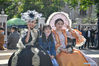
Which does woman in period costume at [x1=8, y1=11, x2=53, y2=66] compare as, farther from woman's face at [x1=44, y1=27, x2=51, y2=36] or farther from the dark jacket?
woman's face at [x1=44, y1=27, x2=51, y2=36]

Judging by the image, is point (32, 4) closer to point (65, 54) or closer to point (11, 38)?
point (11, 38)

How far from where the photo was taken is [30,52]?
6320mm

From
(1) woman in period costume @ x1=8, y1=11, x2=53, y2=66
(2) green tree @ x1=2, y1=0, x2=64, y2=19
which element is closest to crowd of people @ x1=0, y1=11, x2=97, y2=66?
(1) woman in period costume @ x1=8, y1=11, x2=53, y2=66

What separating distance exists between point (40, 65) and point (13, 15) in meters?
33.3

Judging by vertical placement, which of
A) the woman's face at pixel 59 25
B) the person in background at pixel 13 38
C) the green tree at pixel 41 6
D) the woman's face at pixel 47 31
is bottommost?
the person in background at pixel 13 38

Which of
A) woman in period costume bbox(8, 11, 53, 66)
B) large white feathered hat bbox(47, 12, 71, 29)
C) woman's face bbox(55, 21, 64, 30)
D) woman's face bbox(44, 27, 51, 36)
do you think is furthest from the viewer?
large white feathered hat bbox(47, 12, 71, 29)

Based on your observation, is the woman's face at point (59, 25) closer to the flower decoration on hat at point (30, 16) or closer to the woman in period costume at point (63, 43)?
the woman in period costume at point (63, 43)

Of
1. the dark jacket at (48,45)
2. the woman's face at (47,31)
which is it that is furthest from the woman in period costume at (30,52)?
the woman's face at (47,31)

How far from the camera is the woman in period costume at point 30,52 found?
628 cm

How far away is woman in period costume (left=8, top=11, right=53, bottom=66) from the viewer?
628 cm

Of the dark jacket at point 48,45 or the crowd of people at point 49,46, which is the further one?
the dark jacket at point 48,45

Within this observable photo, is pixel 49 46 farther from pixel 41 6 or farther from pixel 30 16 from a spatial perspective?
pixel 41 6

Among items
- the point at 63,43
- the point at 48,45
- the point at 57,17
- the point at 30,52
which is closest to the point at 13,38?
the point at 57,17

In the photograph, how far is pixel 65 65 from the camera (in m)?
6.85
